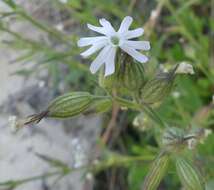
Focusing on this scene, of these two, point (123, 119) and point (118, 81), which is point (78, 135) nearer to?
point (123, 119)

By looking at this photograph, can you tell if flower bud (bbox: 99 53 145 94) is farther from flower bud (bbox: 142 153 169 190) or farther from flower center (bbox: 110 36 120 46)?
flower bud (bbox: 142 153 169 190)

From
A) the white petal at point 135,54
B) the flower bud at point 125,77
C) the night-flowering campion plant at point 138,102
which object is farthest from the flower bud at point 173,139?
the white petal at point 135,54

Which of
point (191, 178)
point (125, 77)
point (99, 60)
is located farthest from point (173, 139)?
point (99, 60)

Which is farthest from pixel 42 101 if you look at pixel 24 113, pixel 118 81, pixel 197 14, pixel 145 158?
pixel 118 81

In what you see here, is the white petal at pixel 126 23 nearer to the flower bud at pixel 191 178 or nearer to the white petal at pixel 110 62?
the white petal at pixel 110 62

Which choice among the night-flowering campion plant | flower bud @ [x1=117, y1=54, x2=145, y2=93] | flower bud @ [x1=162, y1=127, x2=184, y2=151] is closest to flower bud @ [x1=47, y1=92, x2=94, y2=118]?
the night-flowering campion plant

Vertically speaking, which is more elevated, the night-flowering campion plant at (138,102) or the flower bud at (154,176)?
the night-flowering campion plant at (138,102)
